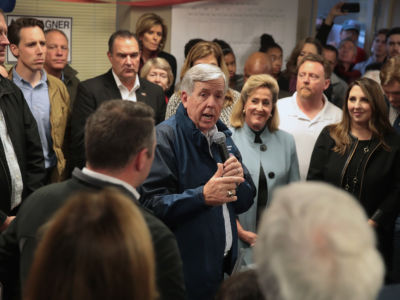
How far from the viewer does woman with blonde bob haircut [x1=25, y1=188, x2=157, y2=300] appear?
113cm

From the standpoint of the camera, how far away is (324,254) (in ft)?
3.40

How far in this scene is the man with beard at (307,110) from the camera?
3.84 m

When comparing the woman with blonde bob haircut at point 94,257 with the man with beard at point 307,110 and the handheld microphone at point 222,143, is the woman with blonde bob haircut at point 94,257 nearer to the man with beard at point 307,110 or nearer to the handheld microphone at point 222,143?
the handheld microphone at point 222,143

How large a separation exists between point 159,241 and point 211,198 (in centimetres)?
75

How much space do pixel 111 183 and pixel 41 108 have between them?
2.25 m

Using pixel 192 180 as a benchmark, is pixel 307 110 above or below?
above

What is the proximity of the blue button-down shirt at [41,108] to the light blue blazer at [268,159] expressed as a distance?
126 cm

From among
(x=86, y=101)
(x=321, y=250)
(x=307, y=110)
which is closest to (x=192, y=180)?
(x=321, y=250)

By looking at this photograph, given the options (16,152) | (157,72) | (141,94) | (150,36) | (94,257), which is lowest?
(16,152)

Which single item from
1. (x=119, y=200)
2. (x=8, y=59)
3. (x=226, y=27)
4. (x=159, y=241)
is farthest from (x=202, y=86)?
(x=226, y=27)

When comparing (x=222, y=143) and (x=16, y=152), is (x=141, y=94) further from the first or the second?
(x=222, y=143)

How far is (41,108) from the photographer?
375 centimetres

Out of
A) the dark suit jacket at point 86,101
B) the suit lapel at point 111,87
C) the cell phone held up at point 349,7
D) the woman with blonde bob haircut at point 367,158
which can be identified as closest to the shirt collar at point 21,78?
the dark suit jacket at point 86,101

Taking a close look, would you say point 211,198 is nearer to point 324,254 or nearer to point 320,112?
point 324,254
